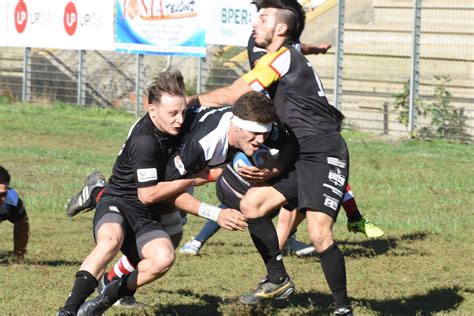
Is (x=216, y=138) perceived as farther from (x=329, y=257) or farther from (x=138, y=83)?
(x=138, y=83)

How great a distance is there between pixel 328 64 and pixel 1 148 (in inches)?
299

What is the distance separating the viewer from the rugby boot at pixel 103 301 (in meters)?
7.05

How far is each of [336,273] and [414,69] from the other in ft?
42.8

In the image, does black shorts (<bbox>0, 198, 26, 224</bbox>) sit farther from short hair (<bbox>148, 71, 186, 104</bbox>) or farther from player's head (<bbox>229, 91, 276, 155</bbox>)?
player's head (<bbox>229, 91, 276, 155</bbox>)

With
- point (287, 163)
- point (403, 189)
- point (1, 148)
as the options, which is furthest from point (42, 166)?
point (287, 163)

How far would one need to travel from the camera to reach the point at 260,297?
25.0 ft

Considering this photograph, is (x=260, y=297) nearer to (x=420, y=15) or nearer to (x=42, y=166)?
(x=42, y=166)

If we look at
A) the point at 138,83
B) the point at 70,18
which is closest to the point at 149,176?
the point at 138,83

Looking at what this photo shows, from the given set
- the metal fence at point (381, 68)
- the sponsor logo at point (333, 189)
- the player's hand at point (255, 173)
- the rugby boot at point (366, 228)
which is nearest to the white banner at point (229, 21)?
the metal fence at point (381, 68)

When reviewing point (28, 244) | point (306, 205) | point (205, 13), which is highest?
point (205, 13)

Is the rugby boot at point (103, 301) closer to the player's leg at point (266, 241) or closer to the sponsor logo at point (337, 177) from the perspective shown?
the player's leg at point (266, 241)

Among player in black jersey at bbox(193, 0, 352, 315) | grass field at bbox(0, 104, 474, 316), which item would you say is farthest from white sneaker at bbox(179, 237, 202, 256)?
player in black jersey at bbox(193, 0, 352, 315)

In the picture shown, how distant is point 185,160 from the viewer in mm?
7160

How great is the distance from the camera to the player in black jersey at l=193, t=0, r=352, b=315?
7.45m
